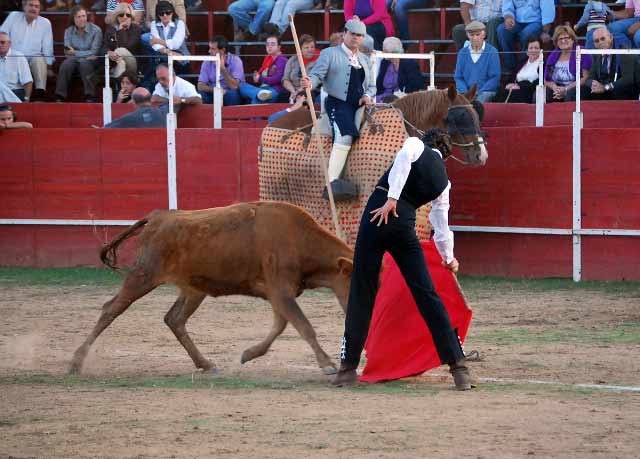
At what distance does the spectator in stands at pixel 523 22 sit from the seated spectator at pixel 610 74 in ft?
3.97

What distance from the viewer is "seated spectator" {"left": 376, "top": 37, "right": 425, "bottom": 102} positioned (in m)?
13.7

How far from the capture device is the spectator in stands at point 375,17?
14.9 metres

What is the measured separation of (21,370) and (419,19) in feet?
29.9

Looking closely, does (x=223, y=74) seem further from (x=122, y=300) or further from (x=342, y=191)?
(x=122, y=300)

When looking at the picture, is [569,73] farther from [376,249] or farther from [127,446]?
[127,446]

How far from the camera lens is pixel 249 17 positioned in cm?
1647

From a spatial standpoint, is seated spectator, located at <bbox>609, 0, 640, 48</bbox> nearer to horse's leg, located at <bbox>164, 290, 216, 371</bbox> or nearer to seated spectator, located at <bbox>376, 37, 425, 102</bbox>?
seated spectator, located at <bbox>376, 37, 425, 102</bbox>

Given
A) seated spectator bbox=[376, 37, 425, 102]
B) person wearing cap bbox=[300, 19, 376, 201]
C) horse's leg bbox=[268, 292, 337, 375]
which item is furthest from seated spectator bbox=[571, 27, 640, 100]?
horse's leg bbox=[268, 292, 337, 375]

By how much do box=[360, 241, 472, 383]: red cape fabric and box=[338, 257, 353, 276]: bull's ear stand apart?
0.20 meters

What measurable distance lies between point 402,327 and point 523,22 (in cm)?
740

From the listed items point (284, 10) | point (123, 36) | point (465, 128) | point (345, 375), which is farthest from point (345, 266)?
point (284, 10)

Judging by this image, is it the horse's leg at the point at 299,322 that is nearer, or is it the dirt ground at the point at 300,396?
the dirt ground at the point at 300,396

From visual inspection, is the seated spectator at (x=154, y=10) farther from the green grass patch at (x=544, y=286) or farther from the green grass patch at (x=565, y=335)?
the green grass patch at (x=565, y=335)

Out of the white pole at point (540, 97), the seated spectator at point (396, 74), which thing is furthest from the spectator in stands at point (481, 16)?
the white pole at point (540, 97)
